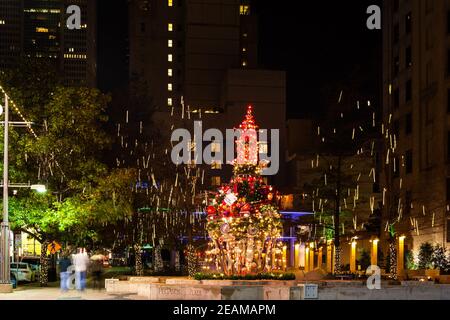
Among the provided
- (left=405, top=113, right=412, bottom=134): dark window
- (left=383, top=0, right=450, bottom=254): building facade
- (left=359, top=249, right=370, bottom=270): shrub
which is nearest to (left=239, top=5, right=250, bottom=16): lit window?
(left=383, top=0, right=450, bottom=254): building facade

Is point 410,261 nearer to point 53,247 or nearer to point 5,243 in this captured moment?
point 53,247

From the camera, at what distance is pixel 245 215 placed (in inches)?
1291

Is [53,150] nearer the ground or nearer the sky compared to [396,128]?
nearer the ground

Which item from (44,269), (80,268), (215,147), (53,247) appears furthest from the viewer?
(215,147)

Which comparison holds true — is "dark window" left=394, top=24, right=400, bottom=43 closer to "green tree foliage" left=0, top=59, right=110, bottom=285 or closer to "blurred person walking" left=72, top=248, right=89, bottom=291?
"green tree foliage" left=0, top=59, right=110, bottom=285

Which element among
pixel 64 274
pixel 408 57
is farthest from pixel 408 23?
pixel 64 274

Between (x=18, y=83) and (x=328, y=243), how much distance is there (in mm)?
38791

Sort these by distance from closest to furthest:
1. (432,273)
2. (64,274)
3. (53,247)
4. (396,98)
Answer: (64,274) < (53,247) < (432,273) < (396,98)

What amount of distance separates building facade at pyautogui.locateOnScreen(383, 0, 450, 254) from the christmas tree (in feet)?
71.0

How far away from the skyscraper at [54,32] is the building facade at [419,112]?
6488cm

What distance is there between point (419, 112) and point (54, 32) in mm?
109180
